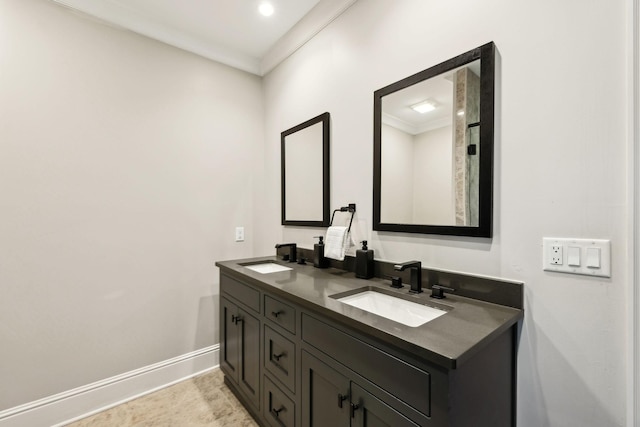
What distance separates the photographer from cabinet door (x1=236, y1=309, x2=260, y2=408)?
1.57 m

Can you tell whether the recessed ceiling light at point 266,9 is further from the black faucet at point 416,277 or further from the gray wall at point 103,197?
the black faucet at point 416,277

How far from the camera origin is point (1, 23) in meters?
1.56

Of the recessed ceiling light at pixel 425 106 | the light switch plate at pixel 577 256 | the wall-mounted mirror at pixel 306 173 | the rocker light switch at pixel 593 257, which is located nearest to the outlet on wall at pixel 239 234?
the wall-mounted mirror at pixel 306 173

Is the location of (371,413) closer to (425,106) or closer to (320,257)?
(320,257)

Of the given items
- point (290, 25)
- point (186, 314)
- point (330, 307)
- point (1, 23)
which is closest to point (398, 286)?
point (330, 307)

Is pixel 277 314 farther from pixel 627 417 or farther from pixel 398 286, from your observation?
pixel 627 417

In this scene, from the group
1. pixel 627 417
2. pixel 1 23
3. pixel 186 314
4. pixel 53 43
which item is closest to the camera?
Result: pixel 627 417

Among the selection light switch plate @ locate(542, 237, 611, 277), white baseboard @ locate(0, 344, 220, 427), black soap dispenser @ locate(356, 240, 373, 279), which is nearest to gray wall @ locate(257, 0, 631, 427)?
light switch plate @ locate(542, 237, 611, 277)

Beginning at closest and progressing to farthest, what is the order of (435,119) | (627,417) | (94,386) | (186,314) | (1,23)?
(627,417) < (435,119) < (1,23) < (94,386) < (186,314)

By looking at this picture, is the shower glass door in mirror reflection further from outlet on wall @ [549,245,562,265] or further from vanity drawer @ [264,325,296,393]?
vanity drawer @ [264,325,296,393]

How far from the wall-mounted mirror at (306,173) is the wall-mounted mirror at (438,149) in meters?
0.45

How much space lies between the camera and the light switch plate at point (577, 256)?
87 centimetres

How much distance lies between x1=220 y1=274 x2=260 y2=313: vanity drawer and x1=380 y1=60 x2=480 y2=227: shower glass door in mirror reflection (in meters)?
0.84

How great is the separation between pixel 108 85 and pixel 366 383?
91.5 inches
